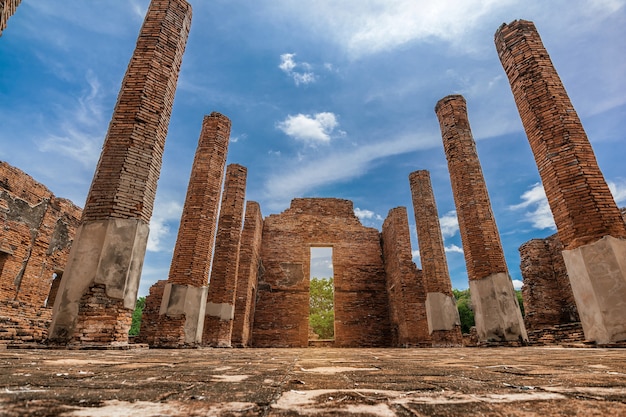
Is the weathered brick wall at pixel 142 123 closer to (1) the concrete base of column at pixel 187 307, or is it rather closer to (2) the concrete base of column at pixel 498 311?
(1) the concrete base of column at pixel 187 307

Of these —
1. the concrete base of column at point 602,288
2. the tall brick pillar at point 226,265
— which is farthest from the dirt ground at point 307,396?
the tall brick pillar at point 226,265

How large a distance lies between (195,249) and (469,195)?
26.8 feet

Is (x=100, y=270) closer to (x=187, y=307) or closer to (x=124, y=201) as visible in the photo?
(x=124, y=201)

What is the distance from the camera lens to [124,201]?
19.1 ft

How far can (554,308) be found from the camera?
47.8 ft

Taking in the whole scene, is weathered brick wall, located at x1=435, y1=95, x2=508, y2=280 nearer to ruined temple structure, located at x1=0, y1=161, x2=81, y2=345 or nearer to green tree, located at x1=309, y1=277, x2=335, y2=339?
ruined temple structure, located at x1=0, y1=161, x2=81, y2=345

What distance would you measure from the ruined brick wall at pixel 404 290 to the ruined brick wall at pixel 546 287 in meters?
5.65

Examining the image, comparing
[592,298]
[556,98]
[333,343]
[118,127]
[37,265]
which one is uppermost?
[556,98]

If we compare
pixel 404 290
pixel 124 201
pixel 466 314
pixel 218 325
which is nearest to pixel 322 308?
pixel 466 314

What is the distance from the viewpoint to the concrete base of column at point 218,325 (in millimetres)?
10266

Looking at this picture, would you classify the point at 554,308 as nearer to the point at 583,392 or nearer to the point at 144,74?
the point at 583,392

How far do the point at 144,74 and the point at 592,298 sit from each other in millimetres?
9469

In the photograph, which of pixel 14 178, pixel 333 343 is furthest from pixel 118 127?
pixel 333 343

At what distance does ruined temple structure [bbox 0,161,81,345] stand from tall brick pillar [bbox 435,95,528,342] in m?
12.0
